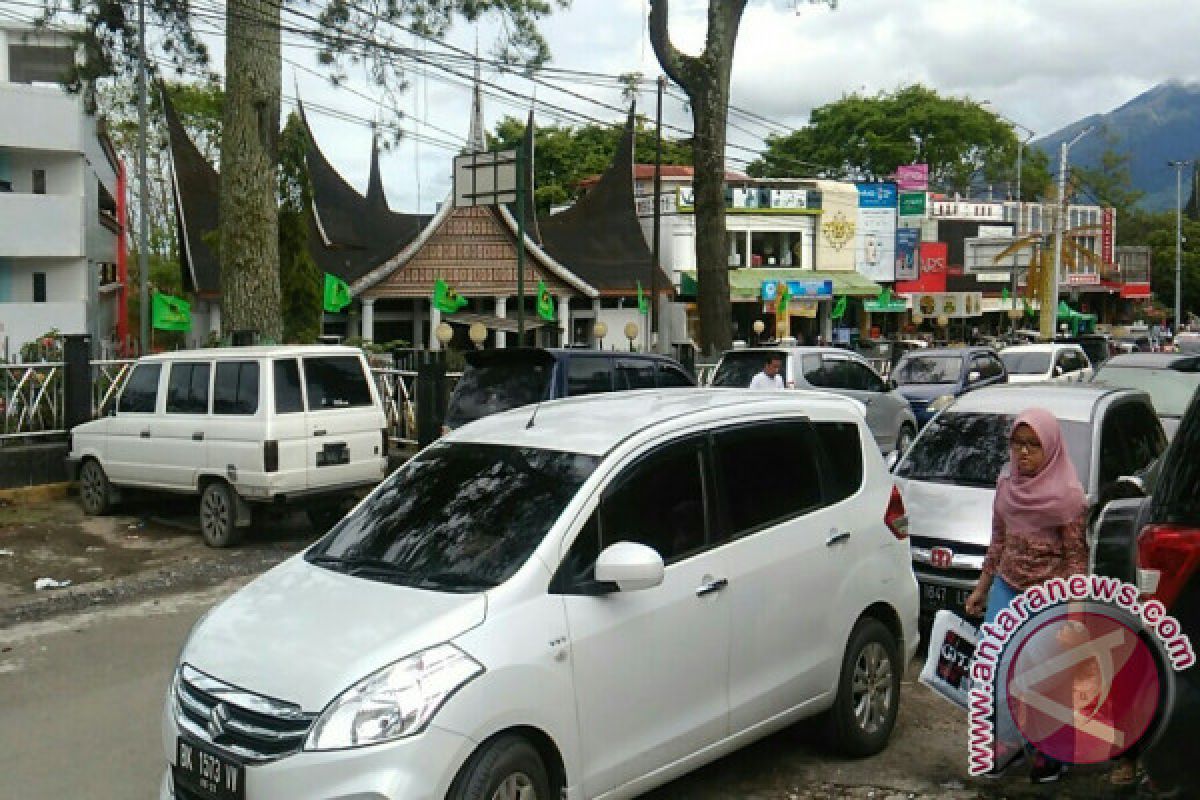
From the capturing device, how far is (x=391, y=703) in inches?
139

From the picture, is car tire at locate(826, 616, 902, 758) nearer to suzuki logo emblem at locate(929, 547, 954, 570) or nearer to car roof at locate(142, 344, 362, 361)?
suzuki logo emblem at locate(929, 547, 954, 570)

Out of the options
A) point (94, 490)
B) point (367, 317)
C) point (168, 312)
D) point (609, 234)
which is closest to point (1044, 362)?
point (168, 312)

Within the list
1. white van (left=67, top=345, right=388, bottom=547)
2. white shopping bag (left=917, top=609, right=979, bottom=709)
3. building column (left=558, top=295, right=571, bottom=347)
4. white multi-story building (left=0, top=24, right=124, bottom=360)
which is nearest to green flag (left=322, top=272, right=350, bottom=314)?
white multi-story building (left=0, top=24, right=124, bottom=360)

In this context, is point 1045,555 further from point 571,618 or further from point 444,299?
point 444,299

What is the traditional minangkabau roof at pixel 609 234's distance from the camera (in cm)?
3797

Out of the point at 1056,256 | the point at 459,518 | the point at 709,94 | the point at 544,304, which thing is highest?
the point at 709,94

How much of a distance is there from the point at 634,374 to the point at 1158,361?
251 inches

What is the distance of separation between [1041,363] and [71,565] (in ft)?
57.2

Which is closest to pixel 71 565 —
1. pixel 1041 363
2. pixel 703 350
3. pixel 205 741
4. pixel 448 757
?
pixel 205 741

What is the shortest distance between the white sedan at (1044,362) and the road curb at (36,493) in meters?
15.9

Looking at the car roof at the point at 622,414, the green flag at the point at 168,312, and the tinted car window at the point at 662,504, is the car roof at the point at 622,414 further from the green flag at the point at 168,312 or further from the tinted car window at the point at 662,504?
the green flag at the point at 168,312

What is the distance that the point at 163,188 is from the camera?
165 feet

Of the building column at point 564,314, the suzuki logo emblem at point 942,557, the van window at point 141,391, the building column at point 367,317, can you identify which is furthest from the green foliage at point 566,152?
the suzuki logo emblem at point 942,557

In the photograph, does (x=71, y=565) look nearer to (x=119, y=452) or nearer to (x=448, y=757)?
(x=119, y=452)
